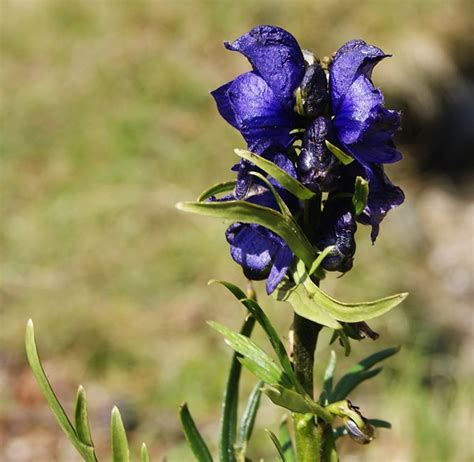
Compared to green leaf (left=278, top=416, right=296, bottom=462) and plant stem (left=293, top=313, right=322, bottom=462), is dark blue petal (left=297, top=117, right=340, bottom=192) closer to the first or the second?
plant stem (left=293, top=313, right=322, bottom=462)

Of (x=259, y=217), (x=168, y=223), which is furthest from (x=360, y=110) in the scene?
(x=168, y=223)

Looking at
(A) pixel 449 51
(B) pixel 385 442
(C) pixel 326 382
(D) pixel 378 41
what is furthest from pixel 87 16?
(C) pixel 326 382

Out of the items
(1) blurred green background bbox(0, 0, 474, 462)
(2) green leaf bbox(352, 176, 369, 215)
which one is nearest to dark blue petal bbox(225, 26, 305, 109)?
(2) green leaf bbox(352, 176, 369, 215)

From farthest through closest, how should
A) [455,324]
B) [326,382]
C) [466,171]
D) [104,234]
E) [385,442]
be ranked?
[466,171], [455,324], [104,234], [385,442], [326,382]

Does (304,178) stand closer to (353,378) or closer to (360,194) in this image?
(360,194)

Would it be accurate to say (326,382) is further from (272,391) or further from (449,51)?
(449,51)

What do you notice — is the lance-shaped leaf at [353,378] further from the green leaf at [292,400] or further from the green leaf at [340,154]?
the green leaf at [340,154]
